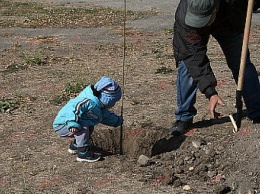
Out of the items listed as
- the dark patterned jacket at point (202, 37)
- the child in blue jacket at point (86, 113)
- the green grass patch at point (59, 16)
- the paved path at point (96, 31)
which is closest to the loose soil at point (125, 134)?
the child in blue jacket at point (86, 113)

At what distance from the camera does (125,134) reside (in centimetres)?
596

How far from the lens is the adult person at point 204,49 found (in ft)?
16.1

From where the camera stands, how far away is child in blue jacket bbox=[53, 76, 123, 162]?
16.8ft

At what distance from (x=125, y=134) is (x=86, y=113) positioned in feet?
2.91

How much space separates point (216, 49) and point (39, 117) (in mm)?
4560

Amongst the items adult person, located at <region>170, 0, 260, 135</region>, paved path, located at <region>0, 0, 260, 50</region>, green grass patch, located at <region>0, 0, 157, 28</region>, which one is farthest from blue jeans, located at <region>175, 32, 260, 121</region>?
green grass patch, located at <region>0, 0, 157, 28</region>

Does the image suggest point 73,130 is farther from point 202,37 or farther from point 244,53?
point 244,53

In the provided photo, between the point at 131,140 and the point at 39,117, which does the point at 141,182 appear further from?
the point at 39,117

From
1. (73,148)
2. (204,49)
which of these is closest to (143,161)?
(73,148)

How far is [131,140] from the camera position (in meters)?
5.79

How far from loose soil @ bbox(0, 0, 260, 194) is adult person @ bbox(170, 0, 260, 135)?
0.90 ft

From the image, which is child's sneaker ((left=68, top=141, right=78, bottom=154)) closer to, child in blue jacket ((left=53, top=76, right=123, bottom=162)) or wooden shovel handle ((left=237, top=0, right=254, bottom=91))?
child in blue jacket ((left=53, top=76, right=123, bottom=162))

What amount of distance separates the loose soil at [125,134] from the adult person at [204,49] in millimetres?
274

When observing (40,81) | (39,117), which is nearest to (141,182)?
(39,117)
